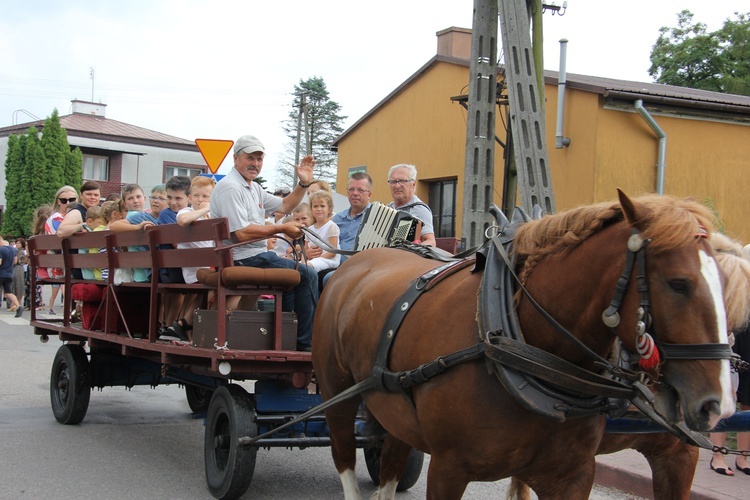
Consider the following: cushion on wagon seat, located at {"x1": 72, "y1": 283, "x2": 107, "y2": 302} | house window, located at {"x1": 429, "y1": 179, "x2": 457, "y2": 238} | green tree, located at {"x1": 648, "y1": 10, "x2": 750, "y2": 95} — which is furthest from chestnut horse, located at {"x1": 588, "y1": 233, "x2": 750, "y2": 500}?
green tree, located at {"x1": 648, "y1": 10, "x2": 750, "y2": 95}

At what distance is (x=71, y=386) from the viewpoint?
23.8 feet

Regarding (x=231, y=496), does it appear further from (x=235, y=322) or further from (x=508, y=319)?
(x=508, y=319)

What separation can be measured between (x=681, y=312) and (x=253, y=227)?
10.6ft

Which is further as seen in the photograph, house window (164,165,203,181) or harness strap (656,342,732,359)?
house window (164,165,203,181)

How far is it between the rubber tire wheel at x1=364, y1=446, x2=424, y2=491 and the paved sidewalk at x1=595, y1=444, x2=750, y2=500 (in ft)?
4.93

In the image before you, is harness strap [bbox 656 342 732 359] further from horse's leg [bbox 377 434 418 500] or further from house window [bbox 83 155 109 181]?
house window [bbox 83 155 109 181]

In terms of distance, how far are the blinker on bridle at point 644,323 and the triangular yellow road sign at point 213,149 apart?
7.75m

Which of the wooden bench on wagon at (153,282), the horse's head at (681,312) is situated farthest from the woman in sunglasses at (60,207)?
the horse's head at (681,312)

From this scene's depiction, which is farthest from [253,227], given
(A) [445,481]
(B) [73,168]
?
(B) [73,168]

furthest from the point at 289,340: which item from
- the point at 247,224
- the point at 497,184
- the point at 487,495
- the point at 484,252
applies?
the point at 497,184

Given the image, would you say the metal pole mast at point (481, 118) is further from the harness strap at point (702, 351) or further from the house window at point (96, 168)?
the house window at point (96, 168)

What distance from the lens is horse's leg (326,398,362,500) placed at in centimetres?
460

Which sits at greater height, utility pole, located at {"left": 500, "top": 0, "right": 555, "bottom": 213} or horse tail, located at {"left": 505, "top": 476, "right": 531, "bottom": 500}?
utility pole, located at {"left": 500, "top": 0, "right": 555, "bottom": 213}

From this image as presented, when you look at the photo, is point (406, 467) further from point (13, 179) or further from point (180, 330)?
point (13, 179)
